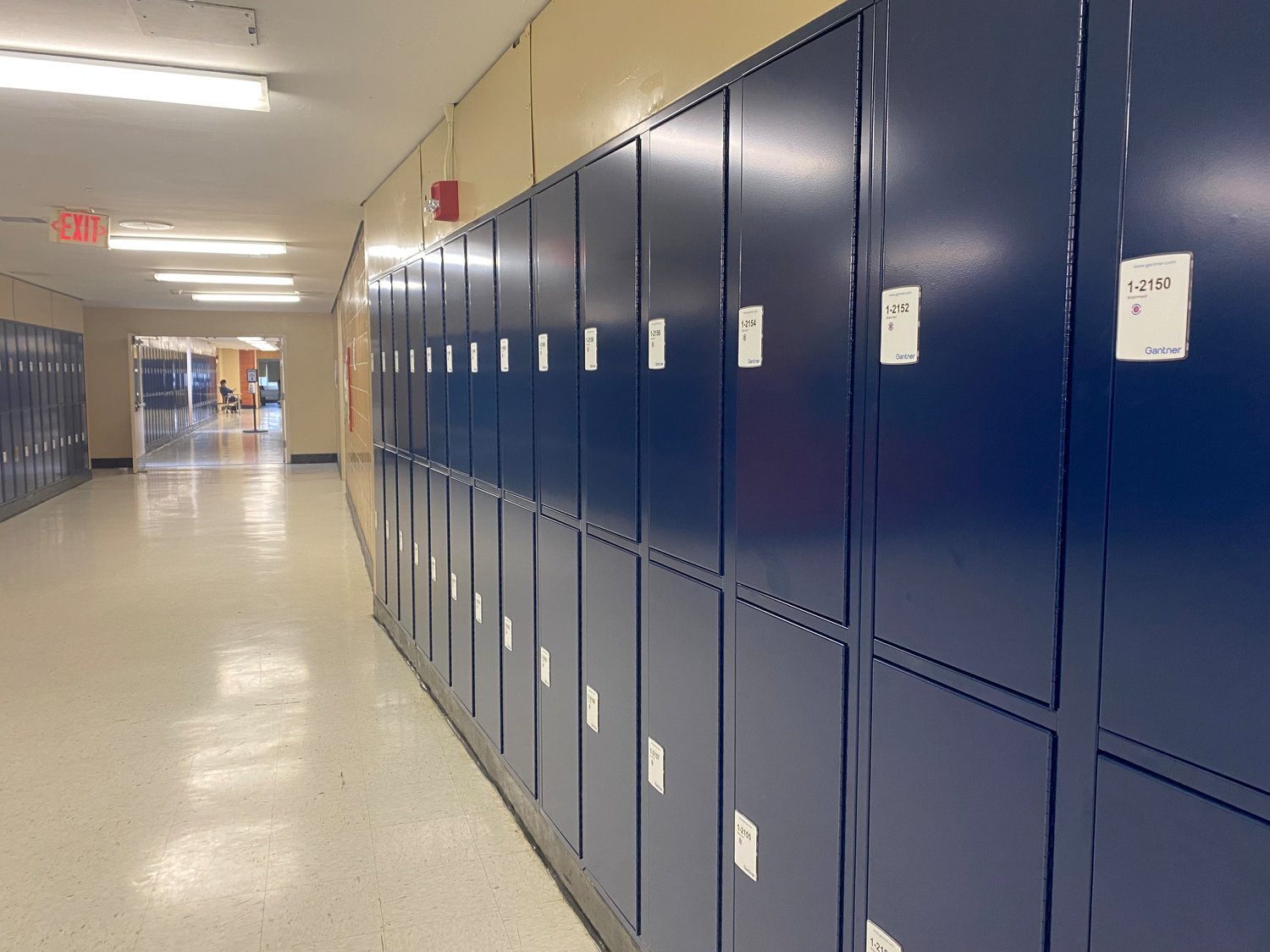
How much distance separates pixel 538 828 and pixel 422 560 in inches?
78.1

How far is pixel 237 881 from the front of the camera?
9.24ft

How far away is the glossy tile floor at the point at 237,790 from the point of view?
2.61 m

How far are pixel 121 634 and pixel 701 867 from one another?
16.1 ft

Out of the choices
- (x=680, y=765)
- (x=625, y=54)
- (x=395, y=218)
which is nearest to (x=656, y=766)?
(x=680, y=765)

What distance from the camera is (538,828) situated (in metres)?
3.04

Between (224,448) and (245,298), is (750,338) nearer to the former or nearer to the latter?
(245,298)

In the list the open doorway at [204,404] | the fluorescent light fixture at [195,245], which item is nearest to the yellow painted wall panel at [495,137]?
the fluorescent light fixture at [195,245]

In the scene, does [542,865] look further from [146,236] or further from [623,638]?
[146,236]

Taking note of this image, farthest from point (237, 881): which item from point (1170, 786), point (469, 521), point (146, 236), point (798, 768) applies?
point (146, 236)

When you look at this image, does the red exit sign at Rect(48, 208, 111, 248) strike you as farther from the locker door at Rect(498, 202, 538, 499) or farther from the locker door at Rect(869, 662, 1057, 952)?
the locker door at Rect(869, 662, 1057, 952)

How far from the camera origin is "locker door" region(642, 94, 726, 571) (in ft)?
5.87

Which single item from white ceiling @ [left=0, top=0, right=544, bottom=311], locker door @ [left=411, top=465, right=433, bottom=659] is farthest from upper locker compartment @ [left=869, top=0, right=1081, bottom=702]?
locker door @ [left=411, top=465, right=433, bottom=659]

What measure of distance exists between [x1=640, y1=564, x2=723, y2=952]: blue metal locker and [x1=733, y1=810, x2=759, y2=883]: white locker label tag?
0.27 feet

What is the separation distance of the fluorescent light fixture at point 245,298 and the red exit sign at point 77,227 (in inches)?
263
